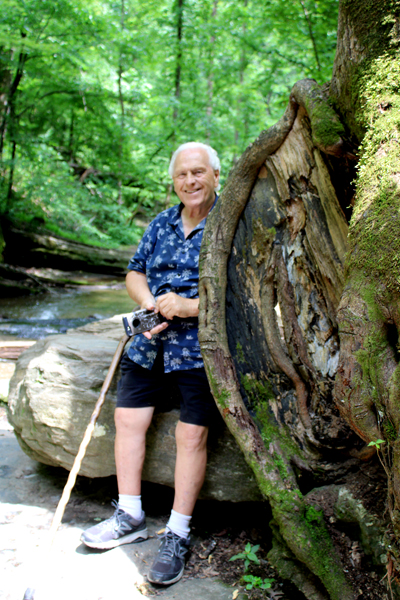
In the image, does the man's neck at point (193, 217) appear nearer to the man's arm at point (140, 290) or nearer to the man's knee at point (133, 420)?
the man's arm at point (140, 290)

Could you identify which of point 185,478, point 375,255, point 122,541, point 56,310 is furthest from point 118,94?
point 375,255

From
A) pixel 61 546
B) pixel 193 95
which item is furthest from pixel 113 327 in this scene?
pixel 193 95

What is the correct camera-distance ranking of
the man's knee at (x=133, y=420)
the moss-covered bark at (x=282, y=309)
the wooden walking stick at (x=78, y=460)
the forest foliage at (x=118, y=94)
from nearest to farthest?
the moss-covered bark at (x=282, y=309)
the wooden walking stick at (x=78, y=460)
the man's knee at (x=133, y=420)
the forest foliage at (x=118, y=94)

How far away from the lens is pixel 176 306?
8.08 ft

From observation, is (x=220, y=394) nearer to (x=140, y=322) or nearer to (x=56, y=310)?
(x=140, y=322)

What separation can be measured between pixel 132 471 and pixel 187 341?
817 millimetres

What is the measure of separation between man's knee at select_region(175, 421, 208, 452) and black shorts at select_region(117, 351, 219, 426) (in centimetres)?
3

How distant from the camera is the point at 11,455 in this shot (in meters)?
3.47

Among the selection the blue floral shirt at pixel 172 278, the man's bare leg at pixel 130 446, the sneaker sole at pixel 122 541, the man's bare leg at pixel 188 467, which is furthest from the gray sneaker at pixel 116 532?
the blue floral shirt at pixel 172 278

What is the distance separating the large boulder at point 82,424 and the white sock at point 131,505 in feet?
0.68

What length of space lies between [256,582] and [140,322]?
4.67 ft

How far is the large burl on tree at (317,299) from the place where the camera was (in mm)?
1460

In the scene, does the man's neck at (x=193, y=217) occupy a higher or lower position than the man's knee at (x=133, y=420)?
higher

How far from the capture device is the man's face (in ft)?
8.81
